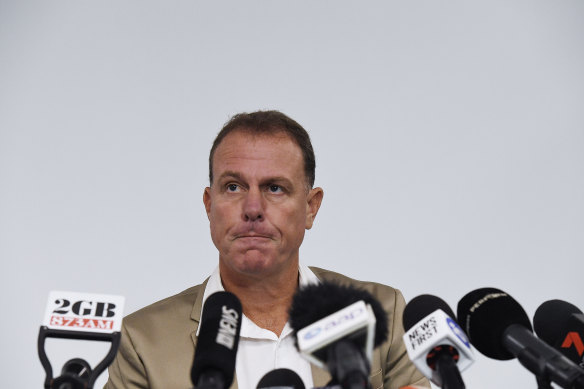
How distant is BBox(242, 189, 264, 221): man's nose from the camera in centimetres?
247

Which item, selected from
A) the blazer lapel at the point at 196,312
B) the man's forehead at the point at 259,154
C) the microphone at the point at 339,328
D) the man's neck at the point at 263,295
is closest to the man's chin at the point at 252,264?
the man's neck at the point at 263,295

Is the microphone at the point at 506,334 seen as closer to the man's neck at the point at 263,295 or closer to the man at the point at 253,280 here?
the man at the point at 253,280

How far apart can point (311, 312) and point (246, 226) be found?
1.30 metres

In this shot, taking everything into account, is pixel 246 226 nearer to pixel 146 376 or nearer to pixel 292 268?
pixel 292 268

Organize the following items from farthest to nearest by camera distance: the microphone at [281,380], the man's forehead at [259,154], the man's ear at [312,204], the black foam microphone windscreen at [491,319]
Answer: the man's ear at [312,204] < the man's forehead at [259,154] < the black foam microphone windscreen at [491,319] < the microphone at [281,380]

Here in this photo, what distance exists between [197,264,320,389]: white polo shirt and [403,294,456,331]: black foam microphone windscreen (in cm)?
93

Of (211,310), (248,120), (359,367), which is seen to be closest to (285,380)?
(211,310)

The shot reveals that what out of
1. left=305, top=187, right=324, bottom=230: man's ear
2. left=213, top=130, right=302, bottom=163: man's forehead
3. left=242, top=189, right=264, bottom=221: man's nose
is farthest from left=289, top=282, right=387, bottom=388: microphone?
left=305, top=187, right=324, bottom=230: man's ear

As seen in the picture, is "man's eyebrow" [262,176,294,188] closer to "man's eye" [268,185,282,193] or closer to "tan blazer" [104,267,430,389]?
"man's eye" [268,185,282,193]

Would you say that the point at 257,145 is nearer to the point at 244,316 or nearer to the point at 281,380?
the point at 244,316

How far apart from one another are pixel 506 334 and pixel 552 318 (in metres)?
0.34

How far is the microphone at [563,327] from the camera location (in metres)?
1.59

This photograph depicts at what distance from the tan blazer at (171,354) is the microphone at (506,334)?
0.75m

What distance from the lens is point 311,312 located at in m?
1.20
